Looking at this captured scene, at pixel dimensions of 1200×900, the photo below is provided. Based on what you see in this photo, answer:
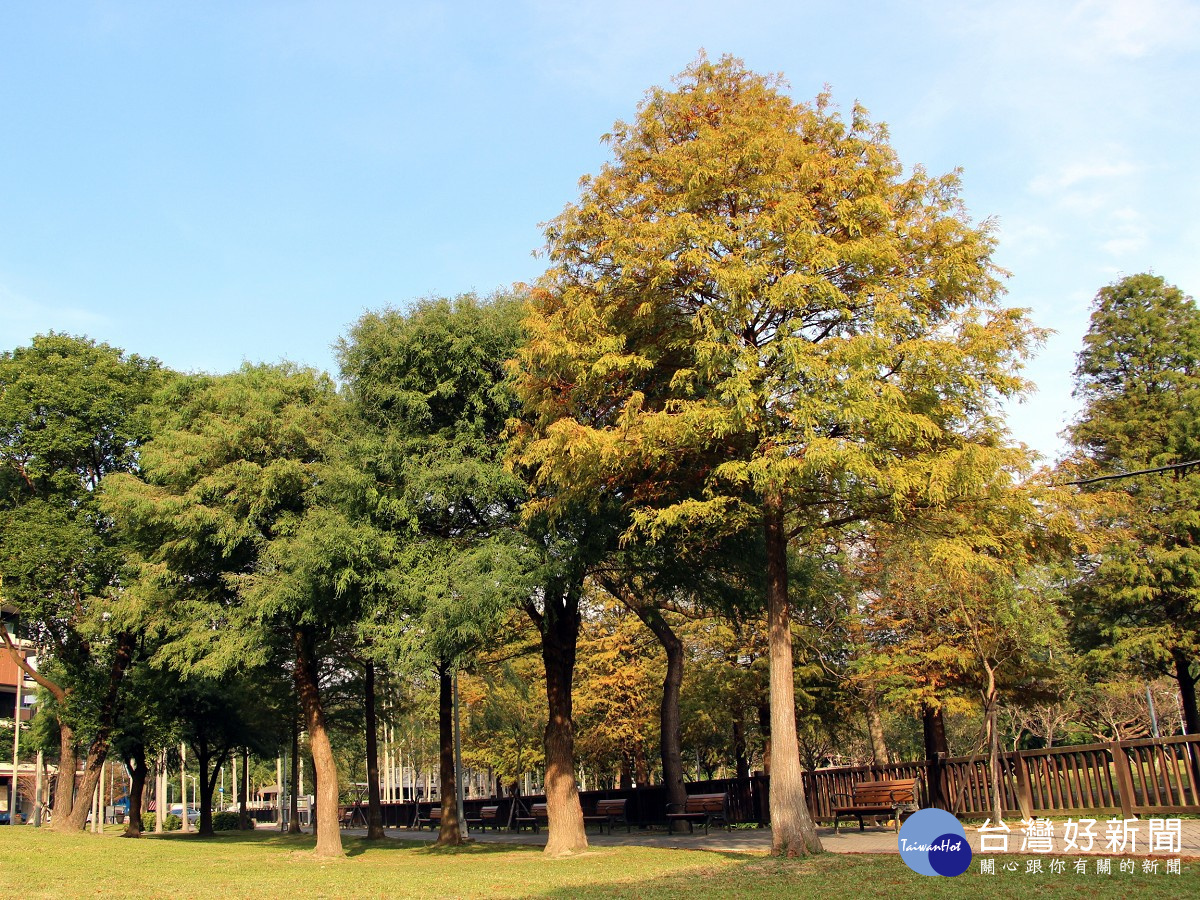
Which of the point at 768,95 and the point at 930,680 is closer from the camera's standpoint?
the point at 768,95

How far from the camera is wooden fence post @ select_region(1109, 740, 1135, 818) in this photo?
15.0 meters

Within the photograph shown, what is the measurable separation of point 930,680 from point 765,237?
1303 centimetres

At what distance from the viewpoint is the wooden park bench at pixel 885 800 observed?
58.6ft

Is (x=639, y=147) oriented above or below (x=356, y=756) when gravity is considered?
above

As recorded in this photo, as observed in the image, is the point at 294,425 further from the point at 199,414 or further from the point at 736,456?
the point at 736,456

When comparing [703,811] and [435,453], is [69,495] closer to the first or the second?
[435,453]

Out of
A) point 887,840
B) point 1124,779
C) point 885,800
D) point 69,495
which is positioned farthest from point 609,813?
point 69,495

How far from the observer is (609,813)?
1017 inches

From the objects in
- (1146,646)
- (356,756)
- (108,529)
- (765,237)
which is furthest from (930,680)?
(356,756)

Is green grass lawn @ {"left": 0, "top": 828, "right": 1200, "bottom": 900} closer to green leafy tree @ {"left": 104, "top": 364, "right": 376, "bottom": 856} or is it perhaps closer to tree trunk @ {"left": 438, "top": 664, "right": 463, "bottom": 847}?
tree trunk @ {"left": 438, "top": 664, "right": 463, "bottom": 847}

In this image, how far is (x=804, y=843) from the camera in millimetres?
13375

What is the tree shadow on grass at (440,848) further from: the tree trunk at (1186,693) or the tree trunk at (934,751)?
the tree trunk at (1186,693)

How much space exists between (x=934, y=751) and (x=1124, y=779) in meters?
9.61

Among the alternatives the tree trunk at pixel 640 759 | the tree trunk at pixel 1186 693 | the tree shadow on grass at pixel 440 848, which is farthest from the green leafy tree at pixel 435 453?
the tree trunk at pixel 1186 693
